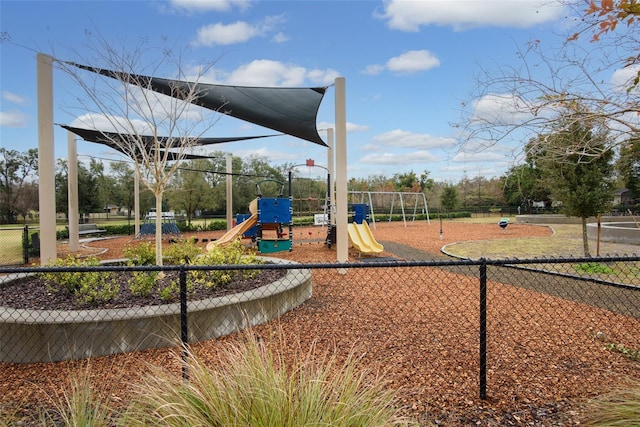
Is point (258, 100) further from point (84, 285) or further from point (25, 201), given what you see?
point (25, 201)

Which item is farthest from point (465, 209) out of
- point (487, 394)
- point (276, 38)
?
point (487, 394)

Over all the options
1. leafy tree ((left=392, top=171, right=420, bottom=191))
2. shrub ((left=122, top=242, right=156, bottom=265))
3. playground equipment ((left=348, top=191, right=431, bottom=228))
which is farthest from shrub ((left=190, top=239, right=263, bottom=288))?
leafy tree ((left=392, top=171, right=420, bottom=191))

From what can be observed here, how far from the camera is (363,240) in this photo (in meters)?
10.0

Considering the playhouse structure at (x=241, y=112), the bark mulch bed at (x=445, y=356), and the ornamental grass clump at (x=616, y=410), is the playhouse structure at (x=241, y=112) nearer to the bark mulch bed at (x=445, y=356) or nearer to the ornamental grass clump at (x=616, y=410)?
the bark mulch bed at (x=445, y=356)

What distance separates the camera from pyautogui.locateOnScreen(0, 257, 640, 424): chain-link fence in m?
2.59

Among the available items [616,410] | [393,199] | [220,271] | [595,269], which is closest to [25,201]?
[393,199]

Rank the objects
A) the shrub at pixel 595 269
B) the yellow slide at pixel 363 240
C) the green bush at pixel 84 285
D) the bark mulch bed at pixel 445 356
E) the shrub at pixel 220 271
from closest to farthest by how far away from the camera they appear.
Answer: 1. the bark mulch bed at pixel 445 356
2. the green bush at pixel 84 285
3. the shrub at pixel 220 271
4. the shrub at pixel 595 269
5. the yellow slide at pixel 363 240

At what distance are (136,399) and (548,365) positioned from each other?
120 inches

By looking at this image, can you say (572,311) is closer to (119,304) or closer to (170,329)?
(170,329)

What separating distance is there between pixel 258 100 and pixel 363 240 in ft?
15.7

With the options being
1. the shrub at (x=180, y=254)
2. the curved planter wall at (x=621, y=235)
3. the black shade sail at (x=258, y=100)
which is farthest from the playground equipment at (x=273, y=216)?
the curved planter wall at (x=621, y=235)

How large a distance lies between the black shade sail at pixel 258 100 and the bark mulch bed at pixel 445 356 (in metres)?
3.36

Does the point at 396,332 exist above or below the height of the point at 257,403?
below

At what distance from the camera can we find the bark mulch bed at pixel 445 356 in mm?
2521
